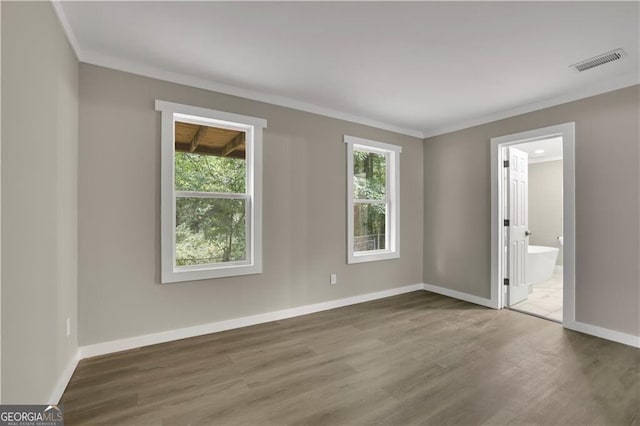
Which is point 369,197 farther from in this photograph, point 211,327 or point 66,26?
point 66,26

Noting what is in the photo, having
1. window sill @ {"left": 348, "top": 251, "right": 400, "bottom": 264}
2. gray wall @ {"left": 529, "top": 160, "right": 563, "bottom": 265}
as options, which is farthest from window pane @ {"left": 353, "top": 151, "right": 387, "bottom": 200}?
gray wall @ {"left": 529, "top": 160, "right": 563, "bottom": 265}

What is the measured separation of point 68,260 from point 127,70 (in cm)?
167

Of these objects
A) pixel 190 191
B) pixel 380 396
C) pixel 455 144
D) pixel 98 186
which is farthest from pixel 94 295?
pixel 455 144

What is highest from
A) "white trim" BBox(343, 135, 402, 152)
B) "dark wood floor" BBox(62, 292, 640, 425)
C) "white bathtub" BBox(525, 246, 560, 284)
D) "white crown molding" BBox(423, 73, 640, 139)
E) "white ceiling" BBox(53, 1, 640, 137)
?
"white ceiling" BBox(53, 1, 640, 137)

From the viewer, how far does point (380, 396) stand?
2.02 m

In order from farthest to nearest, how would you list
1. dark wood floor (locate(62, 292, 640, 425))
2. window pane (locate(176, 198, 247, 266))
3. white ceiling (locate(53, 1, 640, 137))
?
window pane (locate(176, 198, 247, 266)), white ceiling (locate(53, 1, 640, 137)), dark wood floor (locate(62, 292, 640, 425))

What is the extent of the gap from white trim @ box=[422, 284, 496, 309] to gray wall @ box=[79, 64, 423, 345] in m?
1.15

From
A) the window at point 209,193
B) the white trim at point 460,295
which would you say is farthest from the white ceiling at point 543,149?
the window at point 209,193

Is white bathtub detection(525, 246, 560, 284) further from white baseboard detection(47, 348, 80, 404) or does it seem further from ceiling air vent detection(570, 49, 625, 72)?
white baseboard detection(47, 348, 80, 404)

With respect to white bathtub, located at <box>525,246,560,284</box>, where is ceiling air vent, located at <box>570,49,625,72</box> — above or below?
above

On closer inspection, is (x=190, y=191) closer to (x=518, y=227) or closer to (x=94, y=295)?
(x=94, y=295)

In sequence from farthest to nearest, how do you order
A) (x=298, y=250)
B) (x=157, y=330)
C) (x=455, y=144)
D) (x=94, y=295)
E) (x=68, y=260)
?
(x=455, y=144) → (x=298, y=250) → (x=157, y=330) → (x=94, y=295) → (x=68, y=260)

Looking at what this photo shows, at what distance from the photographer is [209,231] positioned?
3.08 meters

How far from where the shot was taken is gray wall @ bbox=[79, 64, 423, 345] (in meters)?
2.51
